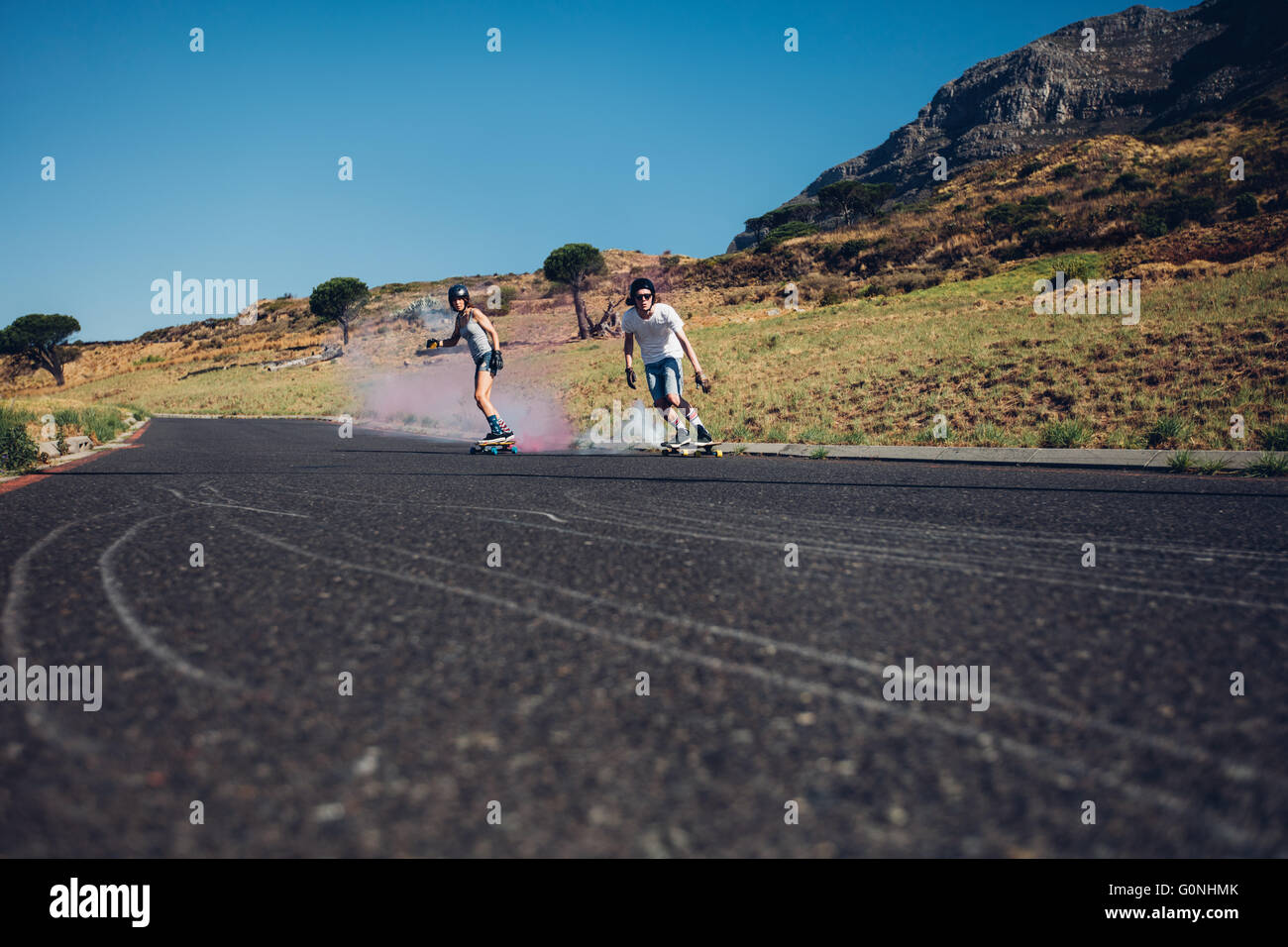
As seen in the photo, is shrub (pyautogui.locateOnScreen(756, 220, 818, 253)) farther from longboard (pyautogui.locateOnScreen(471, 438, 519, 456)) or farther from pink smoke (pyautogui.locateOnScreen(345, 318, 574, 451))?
longboard (pyautogui.locateOnScreen(471, 438, 519, 456))

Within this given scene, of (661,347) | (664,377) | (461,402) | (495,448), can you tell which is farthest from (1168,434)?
(461,402)

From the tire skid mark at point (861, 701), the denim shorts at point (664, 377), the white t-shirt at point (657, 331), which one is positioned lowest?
the tire skid mark at point (861, 701)

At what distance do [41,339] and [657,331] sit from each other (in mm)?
78107

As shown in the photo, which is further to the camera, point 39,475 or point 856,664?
point 39,475

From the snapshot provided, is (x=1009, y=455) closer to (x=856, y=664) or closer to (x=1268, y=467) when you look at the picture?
(x=1268, y=467)

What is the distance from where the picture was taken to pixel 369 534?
213 inches

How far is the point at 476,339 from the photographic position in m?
12.2

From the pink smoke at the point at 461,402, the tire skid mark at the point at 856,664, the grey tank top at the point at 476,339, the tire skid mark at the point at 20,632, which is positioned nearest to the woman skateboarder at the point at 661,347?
the grey tank top at the point at 476,339

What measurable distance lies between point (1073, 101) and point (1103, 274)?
282ft

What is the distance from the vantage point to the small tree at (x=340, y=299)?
66938mm

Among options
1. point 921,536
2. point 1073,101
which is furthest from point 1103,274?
point 1073,101

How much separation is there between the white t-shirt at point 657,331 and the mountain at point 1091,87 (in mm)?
69611

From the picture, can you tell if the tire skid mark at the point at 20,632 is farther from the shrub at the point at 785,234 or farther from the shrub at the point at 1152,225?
the shrub at the point at 785,234

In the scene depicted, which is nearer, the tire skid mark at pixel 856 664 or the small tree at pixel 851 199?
the tire skid mark at pixel 856 664
